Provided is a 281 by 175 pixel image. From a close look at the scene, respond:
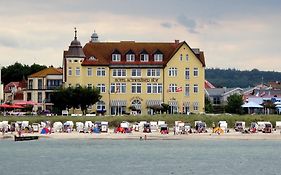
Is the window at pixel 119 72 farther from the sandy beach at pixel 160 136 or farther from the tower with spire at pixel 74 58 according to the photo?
the sandy beach at pixel 160 136

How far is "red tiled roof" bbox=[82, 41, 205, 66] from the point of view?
118m

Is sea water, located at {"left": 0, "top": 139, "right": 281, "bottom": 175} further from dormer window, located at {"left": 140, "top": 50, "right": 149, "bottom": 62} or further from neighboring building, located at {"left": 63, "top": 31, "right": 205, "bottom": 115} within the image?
dormer window, located at {"left": 140, "top": 50, "right": 149, "bottom": 62}

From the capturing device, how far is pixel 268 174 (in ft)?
211

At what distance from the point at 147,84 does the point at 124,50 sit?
4.72m

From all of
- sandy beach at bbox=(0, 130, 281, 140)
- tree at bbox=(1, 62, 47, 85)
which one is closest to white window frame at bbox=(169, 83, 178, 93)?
sandy beach at bbox=(0, 130, 281, 140)

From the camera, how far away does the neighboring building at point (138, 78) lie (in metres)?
118

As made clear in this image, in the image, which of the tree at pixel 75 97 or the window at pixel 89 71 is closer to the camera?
the tree at pixel 75 97

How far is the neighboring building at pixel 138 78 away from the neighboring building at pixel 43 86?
15.5 ft

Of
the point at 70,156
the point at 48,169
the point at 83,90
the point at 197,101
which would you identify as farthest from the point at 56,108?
the point at 48,169

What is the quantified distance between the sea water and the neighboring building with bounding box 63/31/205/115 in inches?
937

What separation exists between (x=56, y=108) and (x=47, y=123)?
2148 cm

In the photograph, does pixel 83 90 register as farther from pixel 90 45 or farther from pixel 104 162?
pixel 104 162

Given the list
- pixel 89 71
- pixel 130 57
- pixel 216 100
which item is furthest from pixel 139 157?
pixel 216 100

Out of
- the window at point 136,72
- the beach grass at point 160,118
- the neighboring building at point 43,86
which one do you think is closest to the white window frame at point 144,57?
the window at point 136,72
